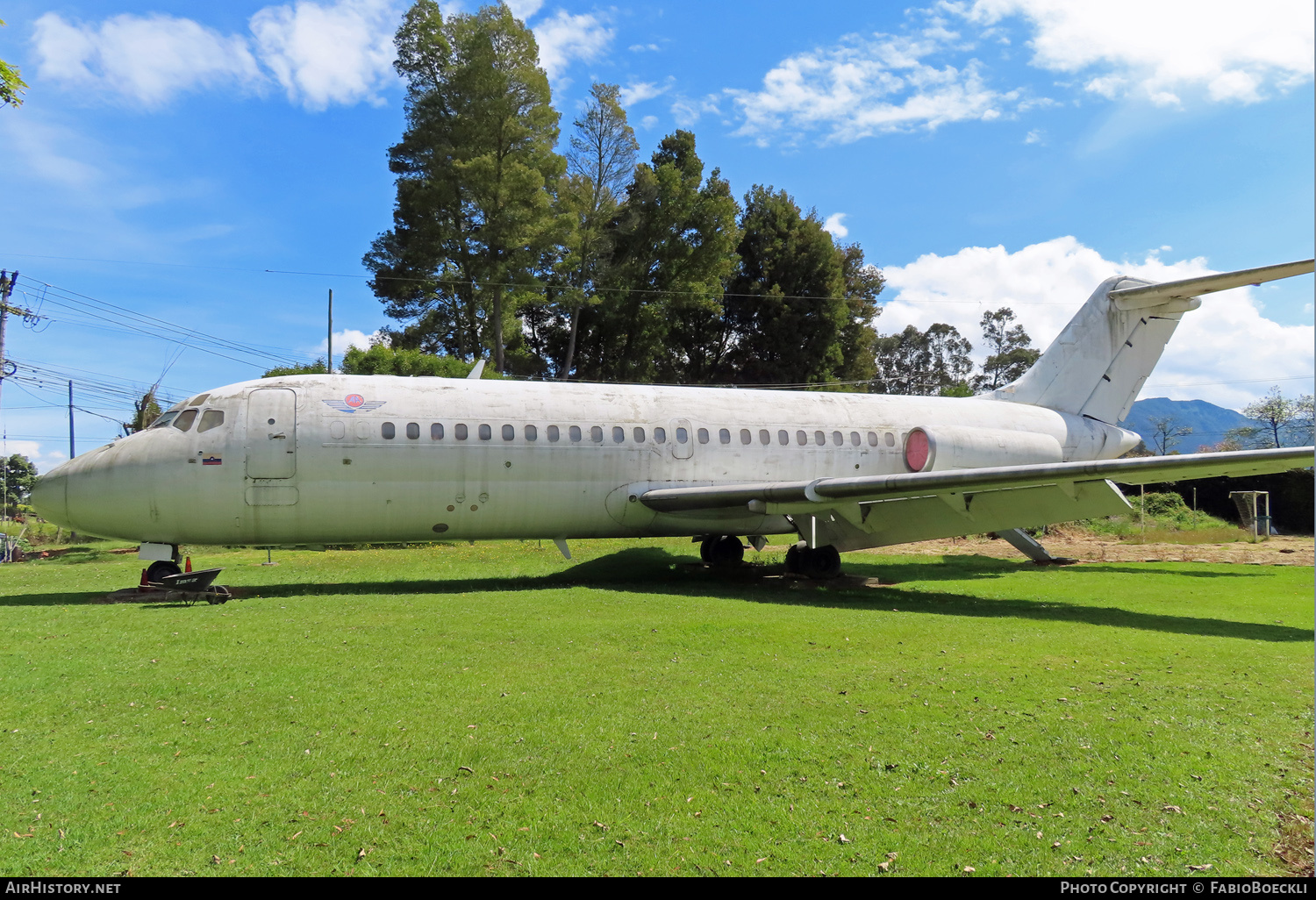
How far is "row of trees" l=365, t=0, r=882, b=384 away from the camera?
3338 cm

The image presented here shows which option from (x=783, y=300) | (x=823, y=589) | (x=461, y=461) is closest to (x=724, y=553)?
(x=823, y=589)

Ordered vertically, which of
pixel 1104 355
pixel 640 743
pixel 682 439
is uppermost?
pixel 1104 355

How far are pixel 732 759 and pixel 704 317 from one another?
42395mm

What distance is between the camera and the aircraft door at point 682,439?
1625 centimetres

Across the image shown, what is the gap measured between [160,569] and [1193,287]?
911 inches

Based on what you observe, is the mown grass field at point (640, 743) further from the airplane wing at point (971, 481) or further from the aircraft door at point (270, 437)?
the aircraft door at point (270, 437)

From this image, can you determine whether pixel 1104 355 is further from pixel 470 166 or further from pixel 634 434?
pixel 470 166

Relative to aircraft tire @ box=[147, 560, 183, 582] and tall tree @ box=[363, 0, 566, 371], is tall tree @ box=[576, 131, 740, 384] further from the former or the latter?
aircraft tire @ box=[147, 560, 183, 582]

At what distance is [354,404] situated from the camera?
46.2ft

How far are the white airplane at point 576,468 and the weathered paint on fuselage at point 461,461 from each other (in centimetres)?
3

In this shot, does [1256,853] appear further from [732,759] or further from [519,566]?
[519,566]

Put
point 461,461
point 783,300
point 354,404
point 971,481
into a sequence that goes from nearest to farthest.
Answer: point 971,481 → point 354,404 → point 461,461 → point 783,300

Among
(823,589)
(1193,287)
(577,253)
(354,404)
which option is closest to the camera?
(354,404)

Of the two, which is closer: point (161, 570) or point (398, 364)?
point (161, 570)
